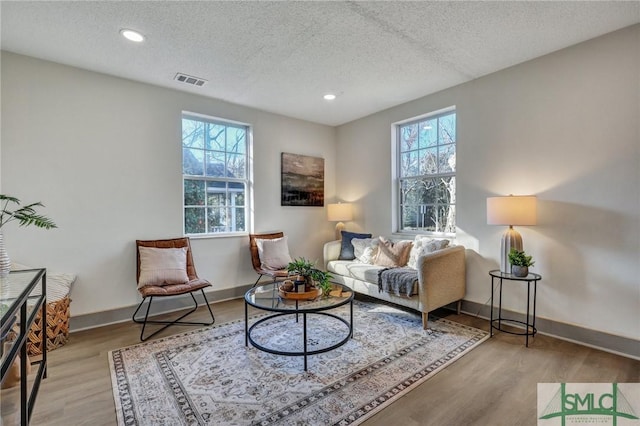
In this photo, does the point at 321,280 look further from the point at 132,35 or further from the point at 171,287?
the point at 132,35

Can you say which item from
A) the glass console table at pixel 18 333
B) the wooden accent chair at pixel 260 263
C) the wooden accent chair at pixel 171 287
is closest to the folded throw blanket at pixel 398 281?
the wooden accent chair at pixel 260 263

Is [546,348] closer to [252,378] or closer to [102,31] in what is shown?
[252,378]

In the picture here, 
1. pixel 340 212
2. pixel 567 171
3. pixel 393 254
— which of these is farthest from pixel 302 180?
pixel 567 171

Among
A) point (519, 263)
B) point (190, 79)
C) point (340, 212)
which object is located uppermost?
point (190, 79)

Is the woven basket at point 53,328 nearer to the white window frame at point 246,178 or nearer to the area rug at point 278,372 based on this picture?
the area rug at point 278,372

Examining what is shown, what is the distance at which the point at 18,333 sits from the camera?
1703 mm

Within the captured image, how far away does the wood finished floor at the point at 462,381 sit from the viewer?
5.64 feet

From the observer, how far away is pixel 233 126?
163 inches

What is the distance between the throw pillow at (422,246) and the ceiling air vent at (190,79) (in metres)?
3.01

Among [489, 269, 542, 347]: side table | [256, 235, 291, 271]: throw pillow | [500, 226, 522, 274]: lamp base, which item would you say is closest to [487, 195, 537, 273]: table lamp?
[500, 226, 522, 274]: lamp base

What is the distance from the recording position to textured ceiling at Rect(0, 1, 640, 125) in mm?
2154

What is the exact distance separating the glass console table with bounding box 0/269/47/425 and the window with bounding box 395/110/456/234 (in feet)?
12.2

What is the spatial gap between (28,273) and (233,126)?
9.07ft

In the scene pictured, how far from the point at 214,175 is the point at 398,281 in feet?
8.57
